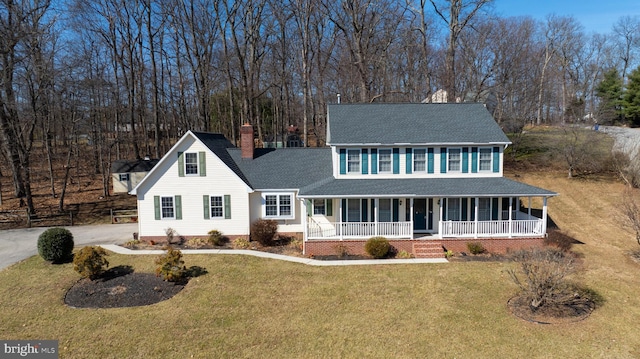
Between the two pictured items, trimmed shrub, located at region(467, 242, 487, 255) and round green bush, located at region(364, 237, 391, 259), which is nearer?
round green bush, located at region(364, 237, 391, 259)

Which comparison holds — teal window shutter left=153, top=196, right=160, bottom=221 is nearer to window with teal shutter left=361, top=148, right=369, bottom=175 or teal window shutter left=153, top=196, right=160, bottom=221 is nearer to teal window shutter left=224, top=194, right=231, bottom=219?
teal window shutter left=224, top=194, right=231, bottom=219

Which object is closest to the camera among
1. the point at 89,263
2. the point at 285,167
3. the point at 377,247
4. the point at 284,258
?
the point at 89,263

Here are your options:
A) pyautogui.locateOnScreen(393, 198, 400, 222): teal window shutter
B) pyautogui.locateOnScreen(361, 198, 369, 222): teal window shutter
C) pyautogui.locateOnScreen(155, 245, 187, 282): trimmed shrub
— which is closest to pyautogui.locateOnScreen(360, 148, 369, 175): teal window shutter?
pyautogui.locateOnScreen(361, 198, 369, 222): teal window shutter

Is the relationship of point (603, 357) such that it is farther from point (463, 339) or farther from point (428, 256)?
point (428, 256)

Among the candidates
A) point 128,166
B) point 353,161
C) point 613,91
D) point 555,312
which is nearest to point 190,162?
point 353,161

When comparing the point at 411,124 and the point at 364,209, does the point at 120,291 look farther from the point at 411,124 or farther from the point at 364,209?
the point at 411,124
